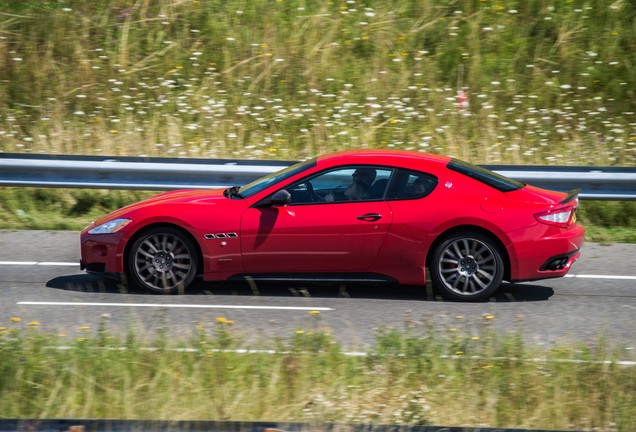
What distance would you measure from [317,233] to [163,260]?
1.48m

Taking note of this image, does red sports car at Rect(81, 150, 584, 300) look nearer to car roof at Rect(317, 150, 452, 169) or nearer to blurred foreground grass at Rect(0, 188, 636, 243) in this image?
car roof at Rect(317, 150, 452, 169)

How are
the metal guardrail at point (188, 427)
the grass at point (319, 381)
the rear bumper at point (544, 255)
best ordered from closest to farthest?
the metal guardrail at point (188, 427) < the grass at point (319, 381) < the rear bumper at point (544, 255)

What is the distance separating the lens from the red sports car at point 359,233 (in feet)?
23.4

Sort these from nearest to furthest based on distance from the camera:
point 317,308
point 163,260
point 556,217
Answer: point 317,308 < point 556,217 < point 163,260

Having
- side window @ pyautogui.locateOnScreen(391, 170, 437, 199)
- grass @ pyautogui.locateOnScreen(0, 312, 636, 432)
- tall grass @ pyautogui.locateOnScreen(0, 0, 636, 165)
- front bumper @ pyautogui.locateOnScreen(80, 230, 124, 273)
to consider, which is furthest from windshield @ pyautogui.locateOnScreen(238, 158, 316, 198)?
tall grass @ pyautogui.locateOnScreen(0, 0, 636, 165)

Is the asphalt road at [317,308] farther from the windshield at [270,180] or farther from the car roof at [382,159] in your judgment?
the car roof at [382,159]

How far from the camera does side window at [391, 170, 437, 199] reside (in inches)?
286

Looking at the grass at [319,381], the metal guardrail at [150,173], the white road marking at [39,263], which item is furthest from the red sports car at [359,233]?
the metal guardrail at [150,173]

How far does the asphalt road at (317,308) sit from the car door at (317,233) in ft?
1.23

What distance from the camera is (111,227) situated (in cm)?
742

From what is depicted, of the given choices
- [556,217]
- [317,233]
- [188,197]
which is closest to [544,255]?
[556,217]

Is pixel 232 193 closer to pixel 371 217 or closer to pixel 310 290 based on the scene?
pixel 310 290

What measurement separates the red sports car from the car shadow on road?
280 mm

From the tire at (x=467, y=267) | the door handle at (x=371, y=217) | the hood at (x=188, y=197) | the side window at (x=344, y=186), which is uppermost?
the side window at (x=344, y=186)
